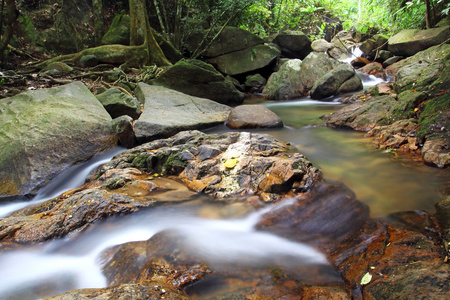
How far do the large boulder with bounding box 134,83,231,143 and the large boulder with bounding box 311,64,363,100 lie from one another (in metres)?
3.86

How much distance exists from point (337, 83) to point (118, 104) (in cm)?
730

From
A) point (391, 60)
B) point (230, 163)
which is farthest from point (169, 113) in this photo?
point (391, 60)

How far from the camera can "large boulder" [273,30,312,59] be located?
13523 millimetres

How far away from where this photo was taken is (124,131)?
17.4 feet

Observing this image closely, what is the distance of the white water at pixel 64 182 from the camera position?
3.79m

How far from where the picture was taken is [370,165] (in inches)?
154

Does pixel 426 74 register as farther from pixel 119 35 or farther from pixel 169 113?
pixel 119 35

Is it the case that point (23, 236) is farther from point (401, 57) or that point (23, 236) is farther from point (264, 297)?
point (401, 57)

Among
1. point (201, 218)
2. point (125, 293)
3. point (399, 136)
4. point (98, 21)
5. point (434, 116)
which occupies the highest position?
point (98, 21)

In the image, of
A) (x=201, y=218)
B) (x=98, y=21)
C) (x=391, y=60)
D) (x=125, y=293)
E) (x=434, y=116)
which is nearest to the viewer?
(x=125, y=293)

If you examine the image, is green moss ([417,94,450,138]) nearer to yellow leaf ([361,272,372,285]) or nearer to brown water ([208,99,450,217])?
brown water ([208,99,450,217])

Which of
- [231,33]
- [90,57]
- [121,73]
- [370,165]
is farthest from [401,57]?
[90,57]

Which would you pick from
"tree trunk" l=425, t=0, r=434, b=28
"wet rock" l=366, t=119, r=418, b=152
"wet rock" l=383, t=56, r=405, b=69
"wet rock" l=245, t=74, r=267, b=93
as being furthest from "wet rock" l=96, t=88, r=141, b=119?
"wet rock" l=383, t=56, r=405, b=69

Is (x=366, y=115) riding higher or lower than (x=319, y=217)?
higher
